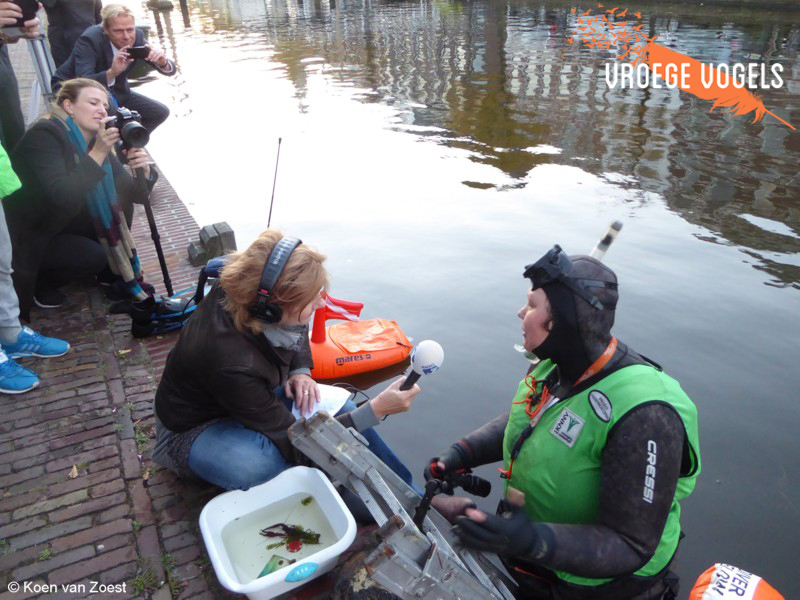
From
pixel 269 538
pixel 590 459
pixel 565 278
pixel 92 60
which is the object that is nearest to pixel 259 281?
pixel 269 538

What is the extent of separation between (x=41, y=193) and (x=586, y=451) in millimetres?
4687

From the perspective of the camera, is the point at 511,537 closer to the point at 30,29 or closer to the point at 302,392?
the point at 302,392

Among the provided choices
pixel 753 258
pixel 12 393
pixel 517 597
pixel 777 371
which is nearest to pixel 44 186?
pixel 12 393

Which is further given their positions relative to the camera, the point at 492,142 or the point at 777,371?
the point at 492,142

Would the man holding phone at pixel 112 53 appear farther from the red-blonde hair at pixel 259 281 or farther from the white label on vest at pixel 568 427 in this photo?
the white label on vest at pixel 568 427

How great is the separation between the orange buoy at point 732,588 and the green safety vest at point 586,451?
214mm

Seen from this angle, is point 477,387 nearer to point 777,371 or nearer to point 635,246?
point 777,371

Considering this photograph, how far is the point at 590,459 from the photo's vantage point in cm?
235

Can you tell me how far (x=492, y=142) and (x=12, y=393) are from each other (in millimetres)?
10532

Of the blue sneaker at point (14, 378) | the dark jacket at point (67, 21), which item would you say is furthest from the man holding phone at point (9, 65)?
the dark jacket at point (67, 21)

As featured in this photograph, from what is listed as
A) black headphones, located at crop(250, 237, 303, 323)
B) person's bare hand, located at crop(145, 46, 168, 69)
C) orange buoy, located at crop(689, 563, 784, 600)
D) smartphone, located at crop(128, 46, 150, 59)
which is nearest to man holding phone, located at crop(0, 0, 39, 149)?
smartphone, located at crop(128, 46, 150, 59)

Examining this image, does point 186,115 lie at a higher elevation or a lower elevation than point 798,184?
higher

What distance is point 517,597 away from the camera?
9.56 feet

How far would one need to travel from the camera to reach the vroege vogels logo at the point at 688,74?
636 inches
